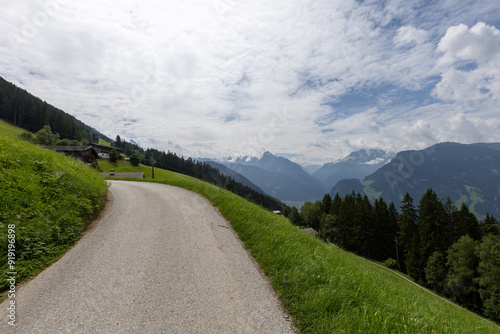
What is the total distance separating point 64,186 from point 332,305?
460 inches

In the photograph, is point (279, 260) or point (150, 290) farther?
point (279, 260)

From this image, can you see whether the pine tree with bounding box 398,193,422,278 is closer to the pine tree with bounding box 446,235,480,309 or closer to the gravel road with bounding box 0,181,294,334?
the pine tree with bounding box 446,235,480,309

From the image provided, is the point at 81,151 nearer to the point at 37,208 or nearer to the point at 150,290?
the point at 37,208

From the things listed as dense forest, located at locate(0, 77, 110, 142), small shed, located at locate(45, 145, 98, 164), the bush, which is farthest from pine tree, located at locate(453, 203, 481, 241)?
dense forest, located at locate(0, 77, 110, 142)

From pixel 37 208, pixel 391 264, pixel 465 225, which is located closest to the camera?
pixel 37 208

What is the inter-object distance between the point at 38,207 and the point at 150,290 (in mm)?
5771

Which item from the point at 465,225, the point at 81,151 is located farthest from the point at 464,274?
the point at 81,151

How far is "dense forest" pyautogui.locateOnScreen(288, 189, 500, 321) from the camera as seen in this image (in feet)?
111

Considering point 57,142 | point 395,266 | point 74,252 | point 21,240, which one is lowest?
point 395,266

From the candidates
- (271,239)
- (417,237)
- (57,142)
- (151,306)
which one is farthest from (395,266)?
(57,142)

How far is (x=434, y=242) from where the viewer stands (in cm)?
4662

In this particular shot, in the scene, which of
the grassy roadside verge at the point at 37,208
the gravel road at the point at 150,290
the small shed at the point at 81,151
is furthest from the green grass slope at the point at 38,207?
the small shed at the point at 81,151

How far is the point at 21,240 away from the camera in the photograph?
217 inches

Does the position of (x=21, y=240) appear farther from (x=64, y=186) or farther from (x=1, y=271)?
(x=64, y=186)
